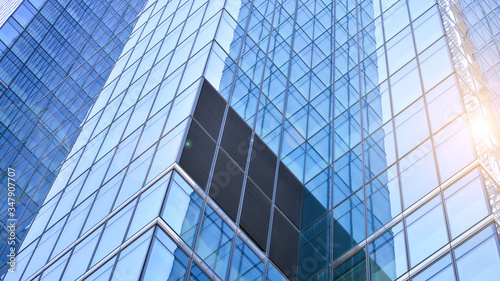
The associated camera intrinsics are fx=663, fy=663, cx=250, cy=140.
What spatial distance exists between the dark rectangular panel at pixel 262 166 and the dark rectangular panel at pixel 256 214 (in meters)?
0.43

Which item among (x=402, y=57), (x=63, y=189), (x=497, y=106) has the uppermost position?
(x=63, y=189)

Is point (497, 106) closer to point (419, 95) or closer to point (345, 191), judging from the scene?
point (419, 95)

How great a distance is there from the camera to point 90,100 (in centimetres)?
4075

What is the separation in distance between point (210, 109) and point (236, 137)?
1.54 meters

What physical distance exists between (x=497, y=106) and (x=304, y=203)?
27.9 feet

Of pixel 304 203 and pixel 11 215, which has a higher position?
pixel 11 215

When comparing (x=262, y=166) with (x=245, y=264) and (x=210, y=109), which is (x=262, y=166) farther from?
(x=245, y=264)

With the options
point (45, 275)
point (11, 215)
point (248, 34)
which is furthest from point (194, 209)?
point (11, 215)

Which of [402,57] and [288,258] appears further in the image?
[402,57]

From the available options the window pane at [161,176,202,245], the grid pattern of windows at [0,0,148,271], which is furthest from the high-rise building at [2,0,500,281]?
the grid pattern of windows at [0,0,148,271]

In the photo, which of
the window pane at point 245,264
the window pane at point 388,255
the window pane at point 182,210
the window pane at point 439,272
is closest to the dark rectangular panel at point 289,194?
the window pane at point 245,264

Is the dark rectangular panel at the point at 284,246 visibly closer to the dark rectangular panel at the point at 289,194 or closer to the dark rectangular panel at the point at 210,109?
the dark rectangular panel at the point at 289,194

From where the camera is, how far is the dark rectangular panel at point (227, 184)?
22.9m

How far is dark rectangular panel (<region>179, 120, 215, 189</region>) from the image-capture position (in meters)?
22.5
